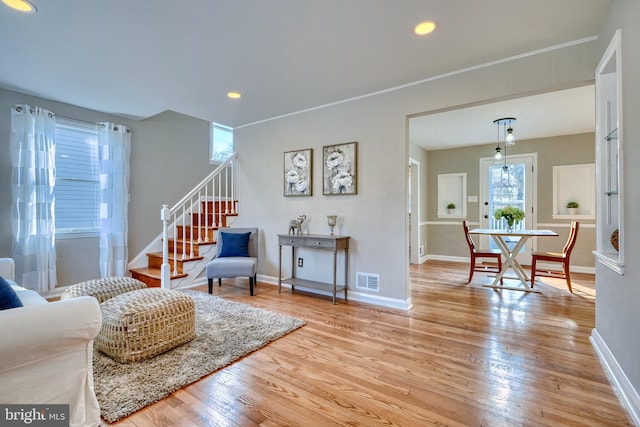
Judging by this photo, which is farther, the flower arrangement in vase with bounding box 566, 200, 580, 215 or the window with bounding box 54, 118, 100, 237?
the flower arrangement in vase with bounding box 566, 200, 580, 215

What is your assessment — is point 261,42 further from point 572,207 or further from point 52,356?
point 572,207

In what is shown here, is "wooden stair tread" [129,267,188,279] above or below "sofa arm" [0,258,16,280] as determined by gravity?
below

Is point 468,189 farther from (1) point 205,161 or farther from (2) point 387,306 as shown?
(1) point 205,161

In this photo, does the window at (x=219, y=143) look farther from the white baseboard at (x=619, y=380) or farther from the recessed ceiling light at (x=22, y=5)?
the white baseboard at (x=619, y=380)

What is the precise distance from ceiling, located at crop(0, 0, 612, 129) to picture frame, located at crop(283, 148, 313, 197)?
82 centimetres

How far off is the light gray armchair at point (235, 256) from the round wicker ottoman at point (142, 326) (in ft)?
4.68

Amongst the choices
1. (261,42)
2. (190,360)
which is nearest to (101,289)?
(190,360)

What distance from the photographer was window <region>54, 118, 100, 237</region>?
12.4ft

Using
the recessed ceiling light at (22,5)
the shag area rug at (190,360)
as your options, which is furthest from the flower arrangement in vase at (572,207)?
the recessed ceiling light at (22,5)

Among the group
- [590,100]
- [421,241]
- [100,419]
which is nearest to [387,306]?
[100,419]

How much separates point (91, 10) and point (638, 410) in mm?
4154

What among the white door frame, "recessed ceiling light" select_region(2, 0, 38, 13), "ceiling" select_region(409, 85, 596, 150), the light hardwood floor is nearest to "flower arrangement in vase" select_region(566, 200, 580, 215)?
"ceiling" select_region(409, 85, 596, 150)

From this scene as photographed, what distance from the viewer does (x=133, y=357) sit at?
2016mm

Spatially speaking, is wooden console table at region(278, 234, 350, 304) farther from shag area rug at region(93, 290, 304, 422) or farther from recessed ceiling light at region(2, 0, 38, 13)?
recessed ceiling light at region(2, 0, 38, 13)
